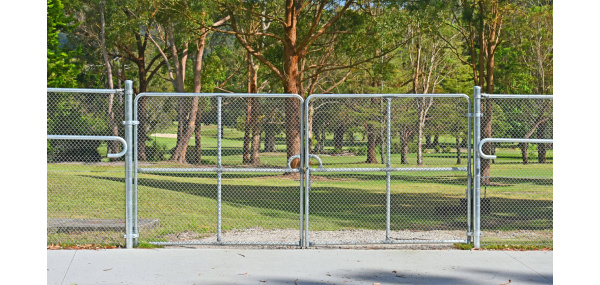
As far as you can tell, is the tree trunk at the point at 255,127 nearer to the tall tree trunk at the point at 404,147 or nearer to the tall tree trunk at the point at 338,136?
the tall tree trunk at the point at 338,136

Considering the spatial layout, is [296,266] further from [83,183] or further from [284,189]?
[284,189]

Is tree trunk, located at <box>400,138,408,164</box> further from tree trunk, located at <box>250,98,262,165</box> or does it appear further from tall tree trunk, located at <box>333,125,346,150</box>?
tree trunk, located at <box>250,98,262,165</box>

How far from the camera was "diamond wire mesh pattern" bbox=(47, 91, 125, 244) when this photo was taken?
405 inches

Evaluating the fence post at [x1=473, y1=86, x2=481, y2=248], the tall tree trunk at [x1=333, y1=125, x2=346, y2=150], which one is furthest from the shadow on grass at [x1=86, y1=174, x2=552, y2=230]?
the fence post at [x1=473, y1=86, x2=481, y2=248]

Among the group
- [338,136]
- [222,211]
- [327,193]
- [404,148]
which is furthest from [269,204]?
[338,136]

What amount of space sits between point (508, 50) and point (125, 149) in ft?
135

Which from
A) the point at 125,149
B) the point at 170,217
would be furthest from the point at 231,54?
the point at 125,149

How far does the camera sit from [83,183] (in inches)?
703

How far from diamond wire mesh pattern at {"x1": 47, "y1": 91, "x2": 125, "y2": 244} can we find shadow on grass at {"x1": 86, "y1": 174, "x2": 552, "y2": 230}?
208 centimetres

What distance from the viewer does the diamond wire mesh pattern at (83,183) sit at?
10.3m

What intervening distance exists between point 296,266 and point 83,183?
11.4 metres

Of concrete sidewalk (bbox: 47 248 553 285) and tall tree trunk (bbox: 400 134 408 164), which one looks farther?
tall tree trunk (bbox: 400 134 408 164)

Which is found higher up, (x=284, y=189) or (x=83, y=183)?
(x=83, y=183)

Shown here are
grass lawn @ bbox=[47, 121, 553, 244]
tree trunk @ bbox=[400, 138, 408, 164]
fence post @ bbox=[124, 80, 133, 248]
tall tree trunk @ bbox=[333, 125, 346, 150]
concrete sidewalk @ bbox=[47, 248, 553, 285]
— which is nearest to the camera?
Result: concrete sidewalk @ bbox=[47, 248, 553, 285]
